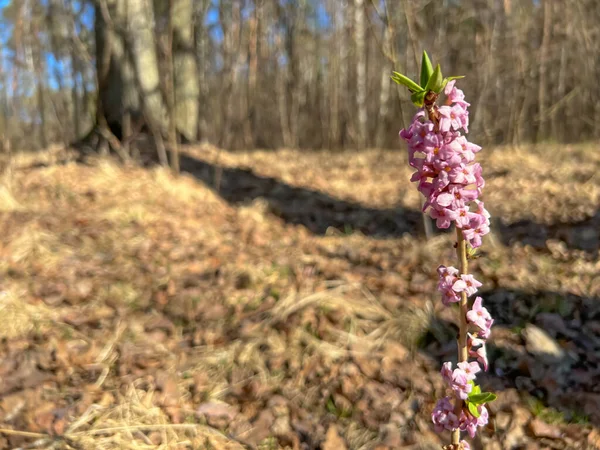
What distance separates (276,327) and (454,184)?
5.92 ft

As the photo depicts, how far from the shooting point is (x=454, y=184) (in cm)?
93

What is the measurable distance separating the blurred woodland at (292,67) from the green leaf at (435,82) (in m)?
2.50

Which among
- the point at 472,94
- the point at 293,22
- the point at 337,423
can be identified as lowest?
the point at 337,423

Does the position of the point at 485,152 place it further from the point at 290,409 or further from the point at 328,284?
the point at 290,409

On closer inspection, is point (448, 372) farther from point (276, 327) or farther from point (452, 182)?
point (276, 327)

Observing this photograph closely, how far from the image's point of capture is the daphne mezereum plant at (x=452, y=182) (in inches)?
35.6

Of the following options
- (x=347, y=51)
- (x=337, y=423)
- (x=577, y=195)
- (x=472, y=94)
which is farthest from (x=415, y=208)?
(x=347, y=51)

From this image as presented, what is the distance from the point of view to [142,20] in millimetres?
6797

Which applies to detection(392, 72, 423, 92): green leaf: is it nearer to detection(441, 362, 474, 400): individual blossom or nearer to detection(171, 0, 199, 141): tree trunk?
detection(441, 362, 474, 400): individual blossom

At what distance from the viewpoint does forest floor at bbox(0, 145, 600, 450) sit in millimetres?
1980

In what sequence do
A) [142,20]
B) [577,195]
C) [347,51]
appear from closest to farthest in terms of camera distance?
[577,195] → [142,20] → [347,51]

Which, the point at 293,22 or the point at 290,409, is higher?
the point at 293,22

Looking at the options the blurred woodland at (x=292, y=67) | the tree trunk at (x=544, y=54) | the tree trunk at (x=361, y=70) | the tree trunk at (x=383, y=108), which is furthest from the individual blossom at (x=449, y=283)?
the tree trunk at (x=361, y=70)

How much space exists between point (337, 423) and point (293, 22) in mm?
12581
